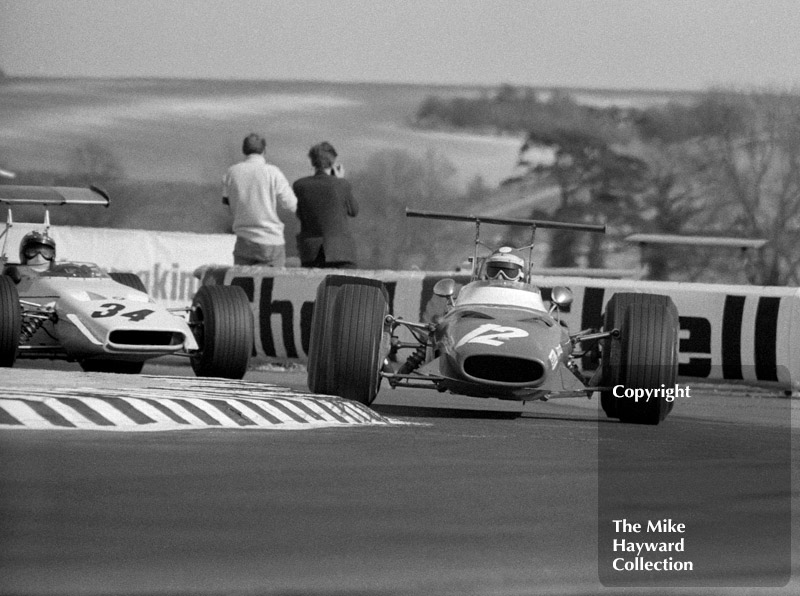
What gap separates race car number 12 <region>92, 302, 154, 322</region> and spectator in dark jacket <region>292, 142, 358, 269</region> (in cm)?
252

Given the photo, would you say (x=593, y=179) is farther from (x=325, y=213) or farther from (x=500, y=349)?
(x=500, y=349)

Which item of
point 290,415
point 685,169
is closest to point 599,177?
point 685,169

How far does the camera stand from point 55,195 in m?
10.5

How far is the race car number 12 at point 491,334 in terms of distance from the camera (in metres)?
7.66

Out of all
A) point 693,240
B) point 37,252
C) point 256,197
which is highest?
point 256,197

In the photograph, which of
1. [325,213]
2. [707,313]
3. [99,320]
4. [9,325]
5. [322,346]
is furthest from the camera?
[325,213]

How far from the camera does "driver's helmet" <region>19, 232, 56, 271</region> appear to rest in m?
10.7

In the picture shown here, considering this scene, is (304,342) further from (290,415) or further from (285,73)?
(290,415)

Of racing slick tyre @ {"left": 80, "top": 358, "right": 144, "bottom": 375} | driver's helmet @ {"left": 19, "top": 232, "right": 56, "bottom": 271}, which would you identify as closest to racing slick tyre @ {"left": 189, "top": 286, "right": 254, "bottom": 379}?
racing slick tyre @ {"left": 80, "top": 358, "right": 144, "bottom": 375}

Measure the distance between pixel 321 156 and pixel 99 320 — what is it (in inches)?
121

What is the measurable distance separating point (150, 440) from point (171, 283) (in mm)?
9901

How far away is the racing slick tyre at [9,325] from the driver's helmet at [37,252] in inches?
50.9

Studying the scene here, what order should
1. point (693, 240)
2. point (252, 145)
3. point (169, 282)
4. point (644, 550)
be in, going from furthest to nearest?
point (169, 282)
point (693, 240)
point (252, 145)
point (644, 550)

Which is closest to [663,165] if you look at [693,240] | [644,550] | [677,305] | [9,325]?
[693,240]
